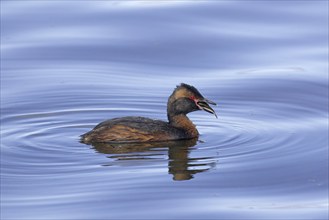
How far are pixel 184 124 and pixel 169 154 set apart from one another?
1.11m

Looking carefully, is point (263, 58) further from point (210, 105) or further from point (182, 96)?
point (182, 96)

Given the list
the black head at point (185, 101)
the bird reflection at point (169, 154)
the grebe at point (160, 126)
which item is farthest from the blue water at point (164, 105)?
the black head at point (185, 101)

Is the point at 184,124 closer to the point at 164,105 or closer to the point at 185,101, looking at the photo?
the point at 185,101

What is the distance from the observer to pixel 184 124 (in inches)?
619

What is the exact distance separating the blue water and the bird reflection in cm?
3

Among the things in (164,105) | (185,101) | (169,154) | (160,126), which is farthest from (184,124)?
(164,105)

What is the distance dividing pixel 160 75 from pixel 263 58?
1.96 metres

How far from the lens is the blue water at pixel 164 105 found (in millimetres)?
12539

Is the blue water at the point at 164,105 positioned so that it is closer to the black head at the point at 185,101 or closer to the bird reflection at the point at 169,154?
the bird reflection at the point at 169,154

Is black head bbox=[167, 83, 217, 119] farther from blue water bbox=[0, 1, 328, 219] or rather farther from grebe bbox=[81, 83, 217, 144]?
blue water bbox=[0, 1, 328, 219]

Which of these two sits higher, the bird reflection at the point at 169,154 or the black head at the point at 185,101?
the black head at the point at 185,101

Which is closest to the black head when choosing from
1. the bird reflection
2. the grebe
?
the grebe

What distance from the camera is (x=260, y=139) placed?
15.1 meters

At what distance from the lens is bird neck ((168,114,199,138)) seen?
51.2ft
